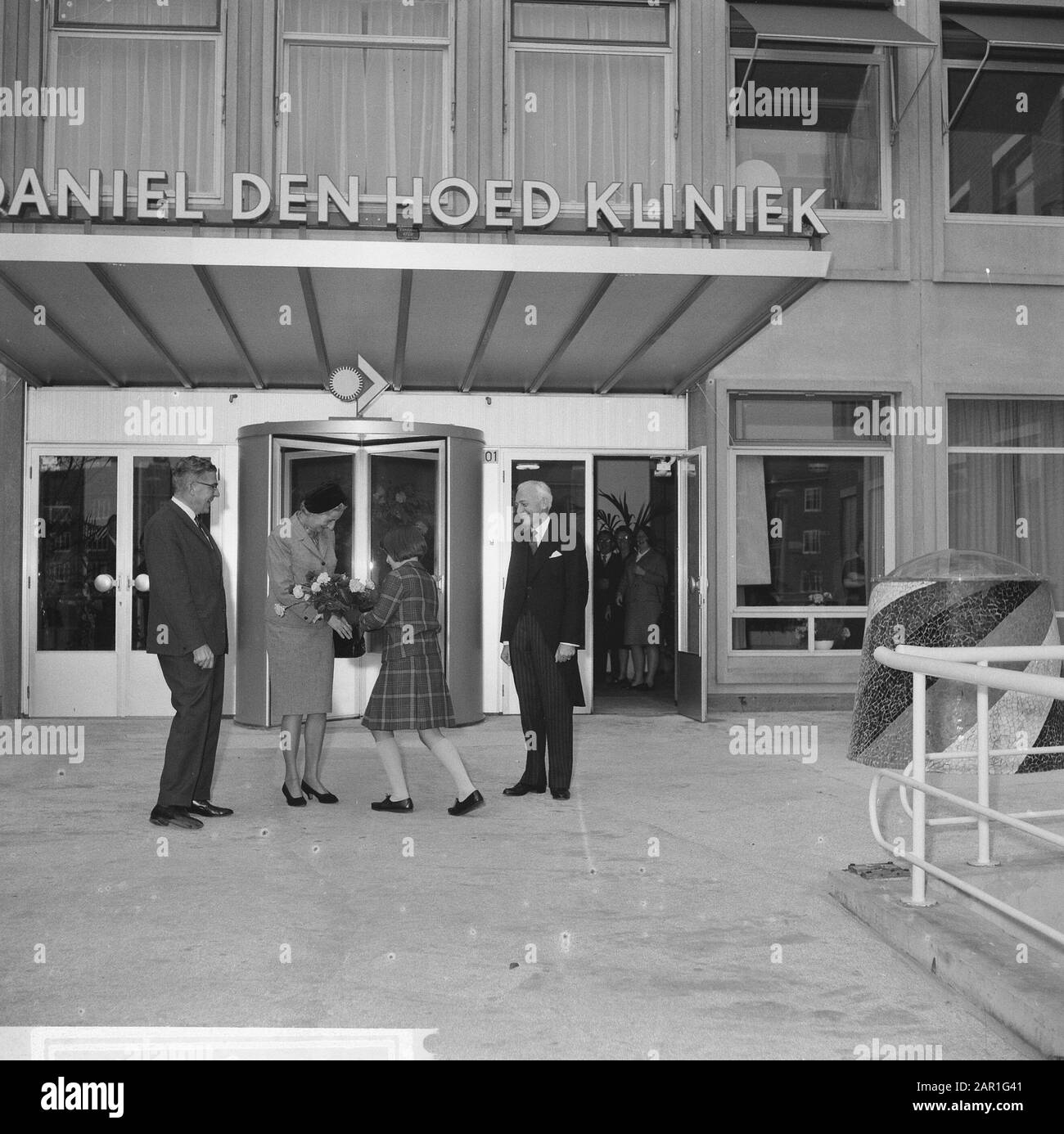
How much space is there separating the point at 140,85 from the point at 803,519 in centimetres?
773

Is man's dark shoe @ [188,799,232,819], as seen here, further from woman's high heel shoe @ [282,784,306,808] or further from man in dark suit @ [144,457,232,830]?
woman's high heel shoe @ [282,784,306,808]

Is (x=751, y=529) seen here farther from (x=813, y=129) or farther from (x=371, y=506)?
(x=813, y=129)

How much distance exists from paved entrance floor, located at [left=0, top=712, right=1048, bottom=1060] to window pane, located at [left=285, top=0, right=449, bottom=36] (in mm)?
7698

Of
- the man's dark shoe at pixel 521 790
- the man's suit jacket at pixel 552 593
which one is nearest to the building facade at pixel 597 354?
the man's suit jacket at pixel 552 593

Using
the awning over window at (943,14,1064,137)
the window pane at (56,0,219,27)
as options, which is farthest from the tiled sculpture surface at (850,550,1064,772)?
the window pane at (56,0,219,27)

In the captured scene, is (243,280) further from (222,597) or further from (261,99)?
(261,99)

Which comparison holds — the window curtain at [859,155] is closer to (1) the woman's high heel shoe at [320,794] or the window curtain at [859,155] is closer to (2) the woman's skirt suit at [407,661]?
(2) the woman's skirt suit at [407,661]

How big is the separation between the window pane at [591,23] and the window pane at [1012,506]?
5.21 m

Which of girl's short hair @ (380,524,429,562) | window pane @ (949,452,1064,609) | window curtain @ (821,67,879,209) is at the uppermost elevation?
window curtain @ (821,67,879,209)

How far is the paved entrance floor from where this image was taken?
3359 millimetres

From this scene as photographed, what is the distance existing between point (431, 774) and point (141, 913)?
3360 mm

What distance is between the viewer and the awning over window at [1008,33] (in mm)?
11445
